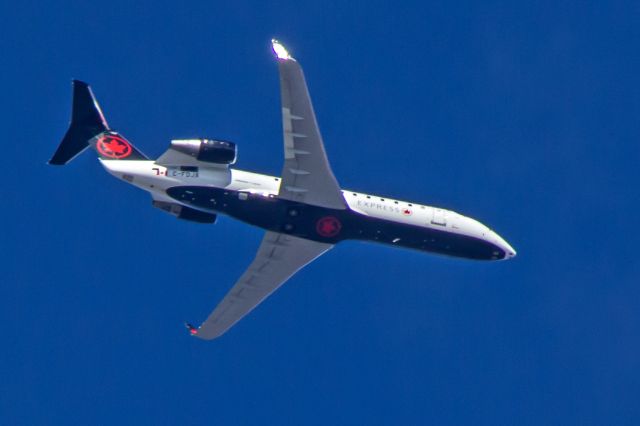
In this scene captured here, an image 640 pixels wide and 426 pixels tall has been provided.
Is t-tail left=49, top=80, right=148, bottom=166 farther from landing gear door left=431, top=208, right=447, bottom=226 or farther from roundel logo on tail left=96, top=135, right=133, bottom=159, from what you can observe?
landing gear door left=431, top=208, right=447, bottom=226

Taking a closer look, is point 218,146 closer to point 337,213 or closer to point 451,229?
point 337,213

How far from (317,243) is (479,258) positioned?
969 cm

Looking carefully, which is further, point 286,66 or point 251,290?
point 251,290

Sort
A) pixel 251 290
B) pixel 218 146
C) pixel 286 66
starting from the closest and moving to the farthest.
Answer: pixel 286 66 < pixel 218 146 < pixel 251 290

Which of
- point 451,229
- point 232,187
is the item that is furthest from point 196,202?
point 451,229

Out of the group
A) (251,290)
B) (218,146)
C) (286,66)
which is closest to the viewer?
(286,66)

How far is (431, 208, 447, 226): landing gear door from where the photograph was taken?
83312 mm

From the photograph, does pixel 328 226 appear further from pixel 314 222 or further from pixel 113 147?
pixel 113 147

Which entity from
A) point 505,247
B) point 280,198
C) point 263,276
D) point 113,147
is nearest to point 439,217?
point 505,247

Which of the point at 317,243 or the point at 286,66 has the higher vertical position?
the point at 286,66

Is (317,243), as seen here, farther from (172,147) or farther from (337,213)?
(172,147)

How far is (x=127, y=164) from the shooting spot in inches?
3147

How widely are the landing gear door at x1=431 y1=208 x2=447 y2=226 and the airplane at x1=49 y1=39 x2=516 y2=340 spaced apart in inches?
2.1

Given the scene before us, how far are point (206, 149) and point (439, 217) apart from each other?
13.7m
